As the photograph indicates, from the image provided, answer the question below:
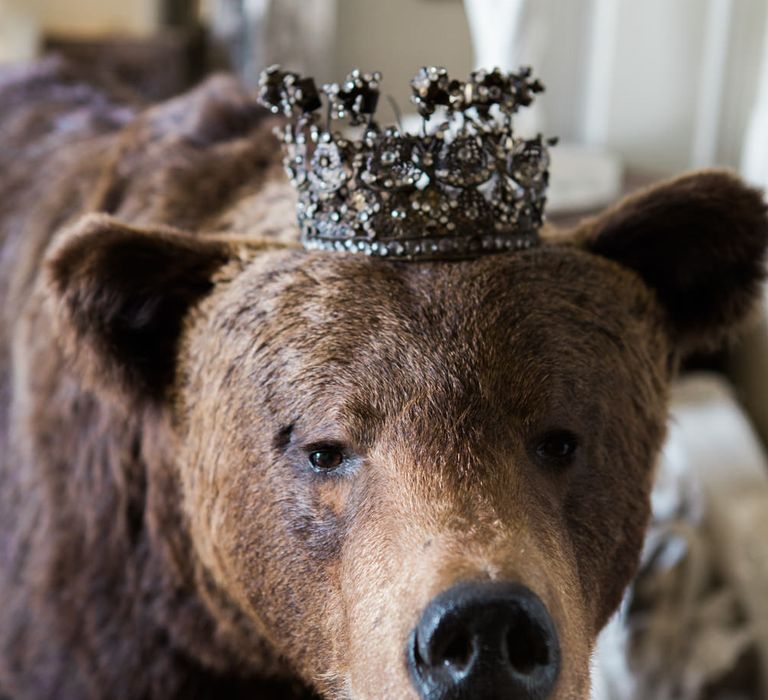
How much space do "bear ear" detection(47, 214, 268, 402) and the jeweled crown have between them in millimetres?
166

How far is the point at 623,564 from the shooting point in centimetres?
121

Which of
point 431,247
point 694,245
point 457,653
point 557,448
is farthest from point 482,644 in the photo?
point 694,245

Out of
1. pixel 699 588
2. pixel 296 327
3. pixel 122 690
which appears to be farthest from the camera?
pixel 699 588

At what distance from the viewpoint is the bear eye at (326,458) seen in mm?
1096

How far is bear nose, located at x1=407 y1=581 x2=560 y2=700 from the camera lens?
34.8 inches

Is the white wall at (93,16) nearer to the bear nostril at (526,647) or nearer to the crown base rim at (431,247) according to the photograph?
the crown base rim at (431,247)

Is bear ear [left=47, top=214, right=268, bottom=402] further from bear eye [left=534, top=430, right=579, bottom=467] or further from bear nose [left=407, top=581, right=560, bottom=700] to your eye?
bear nose [left=407, top=581, right=560, bottom=700]

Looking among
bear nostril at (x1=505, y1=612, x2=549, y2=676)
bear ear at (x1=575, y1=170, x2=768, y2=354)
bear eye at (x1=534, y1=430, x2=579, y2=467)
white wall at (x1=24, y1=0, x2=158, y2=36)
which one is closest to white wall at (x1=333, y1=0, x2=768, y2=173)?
white wall at (x1=24, y1=0, x2=158, y2=36)

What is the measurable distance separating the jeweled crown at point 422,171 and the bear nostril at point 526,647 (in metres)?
0.43

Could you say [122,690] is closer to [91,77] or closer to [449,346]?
[449,346]

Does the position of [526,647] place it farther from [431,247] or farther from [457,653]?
[431,247]

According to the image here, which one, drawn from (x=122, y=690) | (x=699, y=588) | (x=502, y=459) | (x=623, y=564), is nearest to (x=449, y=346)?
(x=502, y=459)

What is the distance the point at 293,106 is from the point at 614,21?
8.47ft

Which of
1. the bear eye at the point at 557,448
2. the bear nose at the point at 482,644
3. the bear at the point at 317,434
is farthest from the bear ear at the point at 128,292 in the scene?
the bear nose at the point at 482,644
